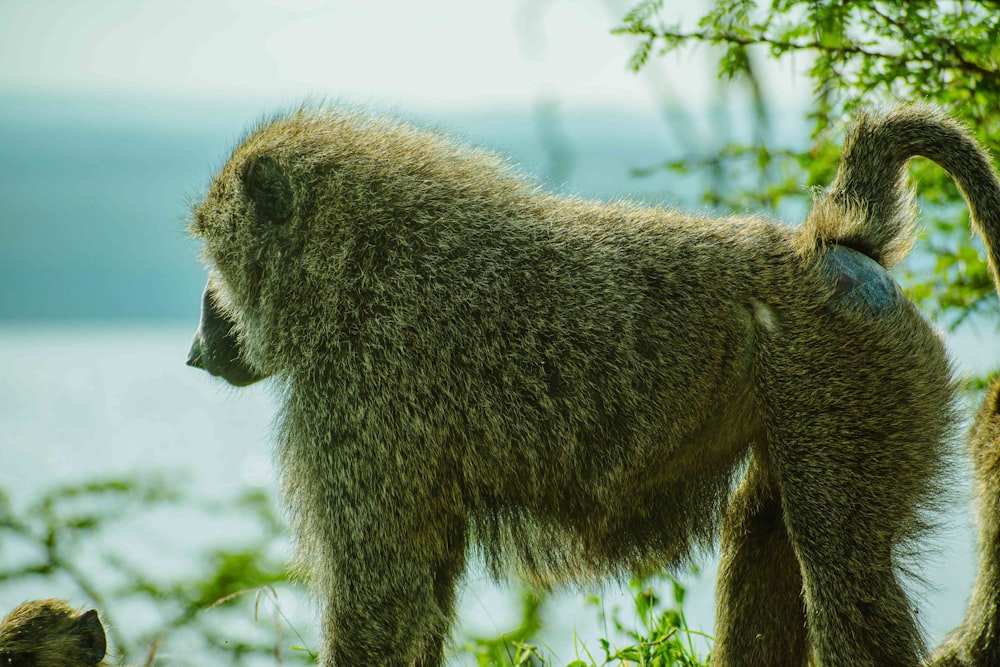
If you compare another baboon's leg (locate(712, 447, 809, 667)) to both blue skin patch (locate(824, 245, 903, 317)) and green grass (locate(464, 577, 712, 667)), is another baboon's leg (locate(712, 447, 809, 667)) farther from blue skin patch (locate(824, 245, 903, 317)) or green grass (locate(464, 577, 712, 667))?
blue skin patch (locate(824, 245, 903, 317))

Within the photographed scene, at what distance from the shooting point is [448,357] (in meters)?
2.96

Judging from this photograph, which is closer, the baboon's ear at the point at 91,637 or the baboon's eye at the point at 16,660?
the baboon's eye at the point at 16,660

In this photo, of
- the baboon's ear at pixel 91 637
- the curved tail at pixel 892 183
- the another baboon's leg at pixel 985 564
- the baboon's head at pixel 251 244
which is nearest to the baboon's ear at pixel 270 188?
the baboon's head at pixel 251 244

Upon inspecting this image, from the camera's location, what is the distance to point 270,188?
127 inches

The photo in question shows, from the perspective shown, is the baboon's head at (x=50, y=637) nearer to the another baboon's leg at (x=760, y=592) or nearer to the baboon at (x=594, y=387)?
the baboon at (x=594, y=387)

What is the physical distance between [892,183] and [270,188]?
6.42 feet

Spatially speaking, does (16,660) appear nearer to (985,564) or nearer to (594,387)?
(594,387)

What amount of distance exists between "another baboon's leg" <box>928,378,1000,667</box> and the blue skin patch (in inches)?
31.6

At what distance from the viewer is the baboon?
9.33 feet

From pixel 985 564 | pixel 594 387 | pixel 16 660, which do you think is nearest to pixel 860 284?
pixel 594 387

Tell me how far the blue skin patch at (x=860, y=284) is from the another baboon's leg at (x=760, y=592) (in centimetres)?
67

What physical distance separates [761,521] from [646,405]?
65 cm

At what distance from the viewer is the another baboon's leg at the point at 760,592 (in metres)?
3.24

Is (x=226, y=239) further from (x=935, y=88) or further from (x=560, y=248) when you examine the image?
(x=935, y=88)
